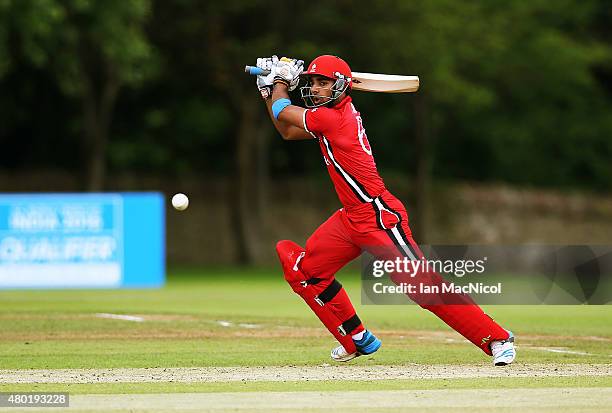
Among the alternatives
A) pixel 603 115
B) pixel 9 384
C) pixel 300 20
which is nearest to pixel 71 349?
pixel 9 384

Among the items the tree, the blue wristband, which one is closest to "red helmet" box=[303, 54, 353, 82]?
the blue wristband

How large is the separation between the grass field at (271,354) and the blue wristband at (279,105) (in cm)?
Result: 202

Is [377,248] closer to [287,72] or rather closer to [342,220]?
[342,220]

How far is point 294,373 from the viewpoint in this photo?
33.0 feet

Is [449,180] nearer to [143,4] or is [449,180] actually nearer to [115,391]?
[143,4]

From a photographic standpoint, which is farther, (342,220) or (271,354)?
(271,354)

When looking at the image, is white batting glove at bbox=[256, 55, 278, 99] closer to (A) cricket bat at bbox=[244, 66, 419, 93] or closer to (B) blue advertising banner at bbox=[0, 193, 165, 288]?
(A) cricket bat at bbox=[244, 66, 419, 93]

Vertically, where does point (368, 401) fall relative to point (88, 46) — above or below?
below

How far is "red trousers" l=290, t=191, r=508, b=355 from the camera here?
403 inches

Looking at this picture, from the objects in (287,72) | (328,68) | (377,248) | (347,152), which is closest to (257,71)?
(287,72)

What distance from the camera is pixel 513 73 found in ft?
144

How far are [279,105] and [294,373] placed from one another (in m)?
2.14

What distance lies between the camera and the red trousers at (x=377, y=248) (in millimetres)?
10234

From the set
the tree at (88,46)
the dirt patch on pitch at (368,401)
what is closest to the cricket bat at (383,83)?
the dirt patch on pitch at (368,401)
